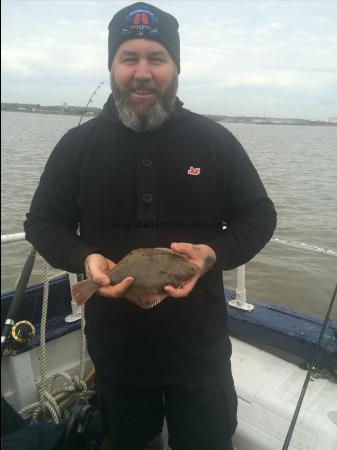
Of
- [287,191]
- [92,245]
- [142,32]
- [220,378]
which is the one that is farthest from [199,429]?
[287,191]

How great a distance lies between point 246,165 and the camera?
2543 millimetres

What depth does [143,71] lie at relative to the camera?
8.00 ft

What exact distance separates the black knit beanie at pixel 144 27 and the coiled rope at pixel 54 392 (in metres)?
1.89

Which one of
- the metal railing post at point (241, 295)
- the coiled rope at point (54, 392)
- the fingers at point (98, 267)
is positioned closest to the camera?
the fingers at point (98, 267)

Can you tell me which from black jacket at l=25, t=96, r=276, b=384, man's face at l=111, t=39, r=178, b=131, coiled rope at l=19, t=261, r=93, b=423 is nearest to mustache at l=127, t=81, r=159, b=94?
man's face at l=111, t=39, r=178, b=131

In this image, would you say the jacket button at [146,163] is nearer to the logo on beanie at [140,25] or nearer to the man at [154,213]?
the man at [154,213]

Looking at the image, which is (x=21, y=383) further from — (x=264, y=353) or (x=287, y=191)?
(x=287, y=191)

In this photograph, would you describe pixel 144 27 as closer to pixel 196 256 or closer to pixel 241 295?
pixel 196 256

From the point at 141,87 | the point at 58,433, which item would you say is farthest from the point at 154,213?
the point at 58,433

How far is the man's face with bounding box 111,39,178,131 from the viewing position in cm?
248

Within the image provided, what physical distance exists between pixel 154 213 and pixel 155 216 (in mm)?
20

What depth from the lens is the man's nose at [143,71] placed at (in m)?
2.44

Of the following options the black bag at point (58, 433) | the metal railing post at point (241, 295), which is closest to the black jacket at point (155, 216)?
the black bag at point (58, 433)

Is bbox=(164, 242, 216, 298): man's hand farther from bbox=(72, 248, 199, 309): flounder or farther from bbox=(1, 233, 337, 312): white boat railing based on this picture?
bbox=(1, 233, 337, 312): white boat railing
